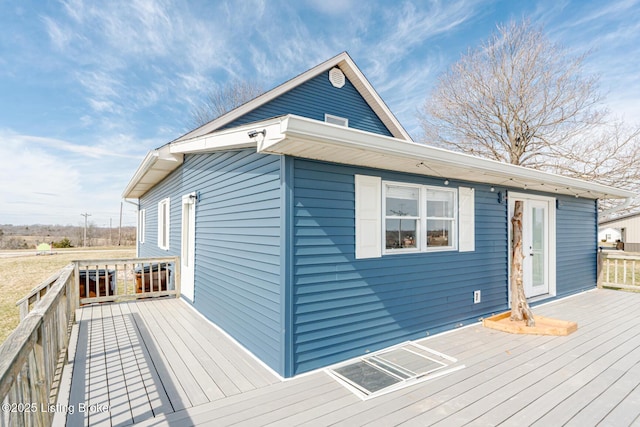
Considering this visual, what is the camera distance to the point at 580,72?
41.5 ft

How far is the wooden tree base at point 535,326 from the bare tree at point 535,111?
11088 mm

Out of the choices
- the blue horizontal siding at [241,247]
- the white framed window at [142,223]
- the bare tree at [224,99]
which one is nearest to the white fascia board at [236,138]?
the blue horizontal siding at [241,247]

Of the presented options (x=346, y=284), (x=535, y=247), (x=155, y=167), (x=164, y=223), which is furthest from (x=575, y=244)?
(x=164, y=223)

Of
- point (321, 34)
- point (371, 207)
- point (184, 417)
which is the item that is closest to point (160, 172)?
point (371, 207)

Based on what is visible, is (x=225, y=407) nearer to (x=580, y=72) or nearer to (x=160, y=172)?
(x=160, y=172)

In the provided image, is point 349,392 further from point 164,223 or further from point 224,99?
point 224,99

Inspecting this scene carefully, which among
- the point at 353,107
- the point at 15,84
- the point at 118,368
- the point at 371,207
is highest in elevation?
the point at 15,84

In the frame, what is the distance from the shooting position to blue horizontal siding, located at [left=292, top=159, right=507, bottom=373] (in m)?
3.18

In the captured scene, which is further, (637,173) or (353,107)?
(637,173)

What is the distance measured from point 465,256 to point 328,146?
3.08m

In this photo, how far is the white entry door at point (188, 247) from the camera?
19.3 ft

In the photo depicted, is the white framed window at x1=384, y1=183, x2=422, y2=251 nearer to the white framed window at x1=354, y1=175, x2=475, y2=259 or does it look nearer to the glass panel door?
the white framed window at x1=354, y1=175, x2=475, y2=259

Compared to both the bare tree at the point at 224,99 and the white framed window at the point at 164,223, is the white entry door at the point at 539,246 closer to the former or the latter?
the white framed window at the point at 164,223

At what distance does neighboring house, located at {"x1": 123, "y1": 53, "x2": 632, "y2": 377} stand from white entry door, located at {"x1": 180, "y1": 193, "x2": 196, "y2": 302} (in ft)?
0.13
